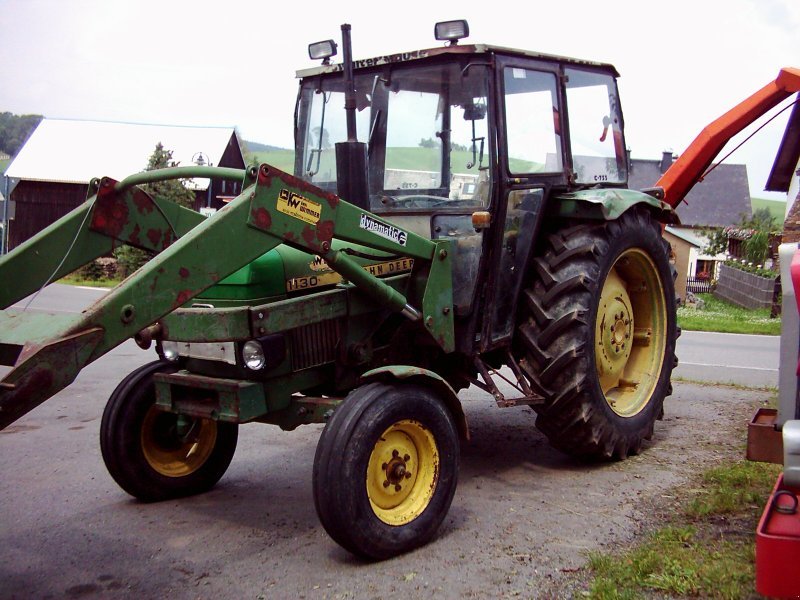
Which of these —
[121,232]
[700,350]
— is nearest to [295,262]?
[121,232]

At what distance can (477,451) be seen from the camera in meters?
6.10

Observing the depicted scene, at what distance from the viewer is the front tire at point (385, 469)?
12.9ft

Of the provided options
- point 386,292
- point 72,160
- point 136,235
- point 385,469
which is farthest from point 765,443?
point 72,160

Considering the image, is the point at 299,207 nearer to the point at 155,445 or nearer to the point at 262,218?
the point at 262,218

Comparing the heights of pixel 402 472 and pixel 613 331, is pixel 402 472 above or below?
below

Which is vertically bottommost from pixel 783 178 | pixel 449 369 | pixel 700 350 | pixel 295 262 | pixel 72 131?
pixel 700 350

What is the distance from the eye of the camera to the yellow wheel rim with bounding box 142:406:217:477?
498 cm

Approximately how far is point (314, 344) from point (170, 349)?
0.81 metres

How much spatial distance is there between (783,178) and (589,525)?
189 inches

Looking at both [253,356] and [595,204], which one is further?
[595,204]

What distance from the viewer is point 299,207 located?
3992mm

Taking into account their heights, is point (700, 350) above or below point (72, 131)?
below

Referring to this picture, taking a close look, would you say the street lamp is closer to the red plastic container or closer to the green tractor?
the green tractor

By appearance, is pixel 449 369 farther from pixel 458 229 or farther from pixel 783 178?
pixel 783 178
